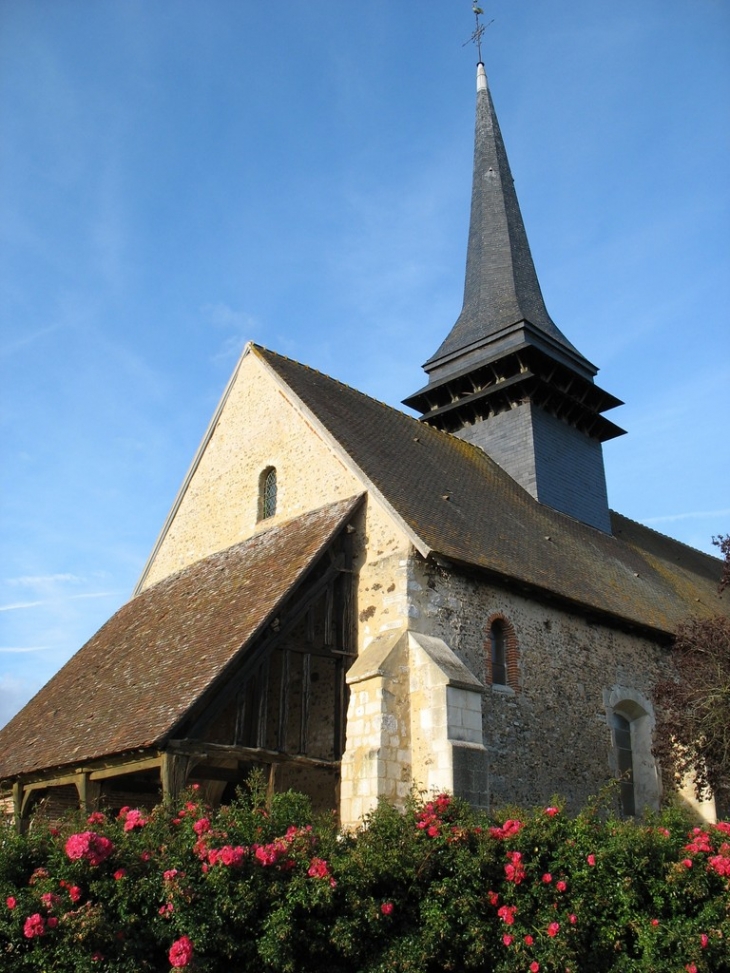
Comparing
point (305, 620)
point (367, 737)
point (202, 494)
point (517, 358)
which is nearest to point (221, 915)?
point (367, 737)

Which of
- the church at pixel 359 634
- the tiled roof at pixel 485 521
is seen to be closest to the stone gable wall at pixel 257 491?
the church at pixel 359 634

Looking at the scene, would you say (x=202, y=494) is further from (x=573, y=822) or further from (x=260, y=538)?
(x=573, y=822)

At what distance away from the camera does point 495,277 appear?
20672 mm

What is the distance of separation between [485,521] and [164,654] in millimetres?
5052

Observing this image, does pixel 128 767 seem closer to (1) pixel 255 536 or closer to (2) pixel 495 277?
(1) pixel 255 536

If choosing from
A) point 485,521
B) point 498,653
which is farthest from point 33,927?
point 485,521

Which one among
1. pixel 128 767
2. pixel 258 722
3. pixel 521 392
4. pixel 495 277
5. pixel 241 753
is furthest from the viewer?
pixel 495 277

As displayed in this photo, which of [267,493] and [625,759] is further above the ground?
[267,493]

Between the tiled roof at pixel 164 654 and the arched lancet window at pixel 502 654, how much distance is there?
242 cm

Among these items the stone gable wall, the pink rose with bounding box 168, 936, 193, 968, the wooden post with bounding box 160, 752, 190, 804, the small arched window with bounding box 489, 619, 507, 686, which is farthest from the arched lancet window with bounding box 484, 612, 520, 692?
the pink rose with bounding box 168, 936, 193, 968

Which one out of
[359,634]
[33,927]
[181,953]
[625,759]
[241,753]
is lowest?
[181,953]

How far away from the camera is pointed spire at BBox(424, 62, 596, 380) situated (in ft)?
62.6

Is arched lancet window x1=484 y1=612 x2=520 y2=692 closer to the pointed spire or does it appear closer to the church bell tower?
the church bell tower

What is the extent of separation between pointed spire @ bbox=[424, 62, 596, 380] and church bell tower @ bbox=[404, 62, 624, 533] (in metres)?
0.03
